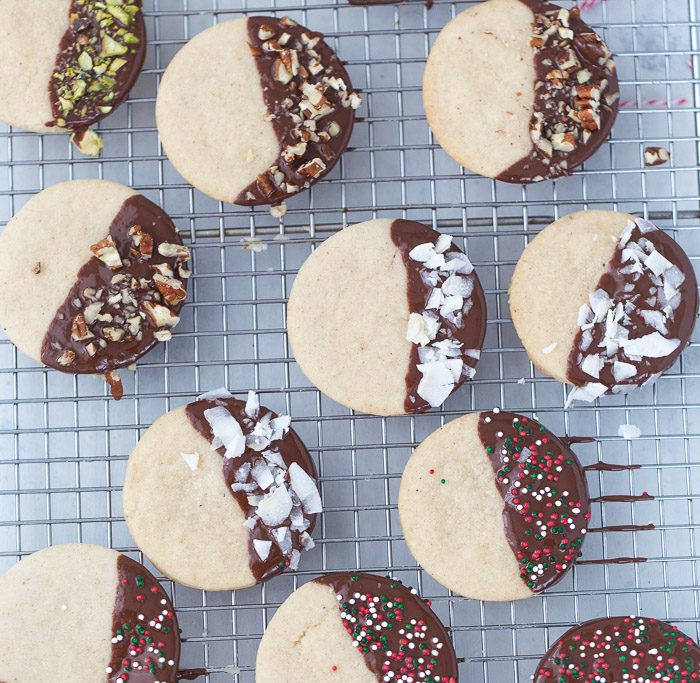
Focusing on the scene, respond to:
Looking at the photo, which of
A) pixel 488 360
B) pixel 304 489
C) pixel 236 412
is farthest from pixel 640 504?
pixel 236 412

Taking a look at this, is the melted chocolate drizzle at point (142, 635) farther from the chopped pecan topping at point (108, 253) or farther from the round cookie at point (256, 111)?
the round cookie at point (256, 111)

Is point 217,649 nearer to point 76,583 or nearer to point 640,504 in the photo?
point 76,583

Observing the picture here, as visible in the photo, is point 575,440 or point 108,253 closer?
point 108,253

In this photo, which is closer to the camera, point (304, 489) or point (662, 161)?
point (304, 489)

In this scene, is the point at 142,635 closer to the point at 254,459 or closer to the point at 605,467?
the point at 254,459

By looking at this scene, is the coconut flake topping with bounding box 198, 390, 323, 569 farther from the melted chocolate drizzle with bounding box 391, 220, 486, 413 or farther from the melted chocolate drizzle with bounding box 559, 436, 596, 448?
the melted chocolate drizzle with bounding box 559, 436, 596, 448

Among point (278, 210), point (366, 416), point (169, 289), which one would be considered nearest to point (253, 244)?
point (278, 210)

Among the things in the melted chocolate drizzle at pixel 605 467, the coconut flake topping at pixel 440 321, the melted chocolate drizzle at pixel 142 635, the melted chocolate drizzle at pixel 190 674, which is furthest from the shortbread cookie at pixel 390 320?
the melted chocolate drizzle at pixel 190 674
